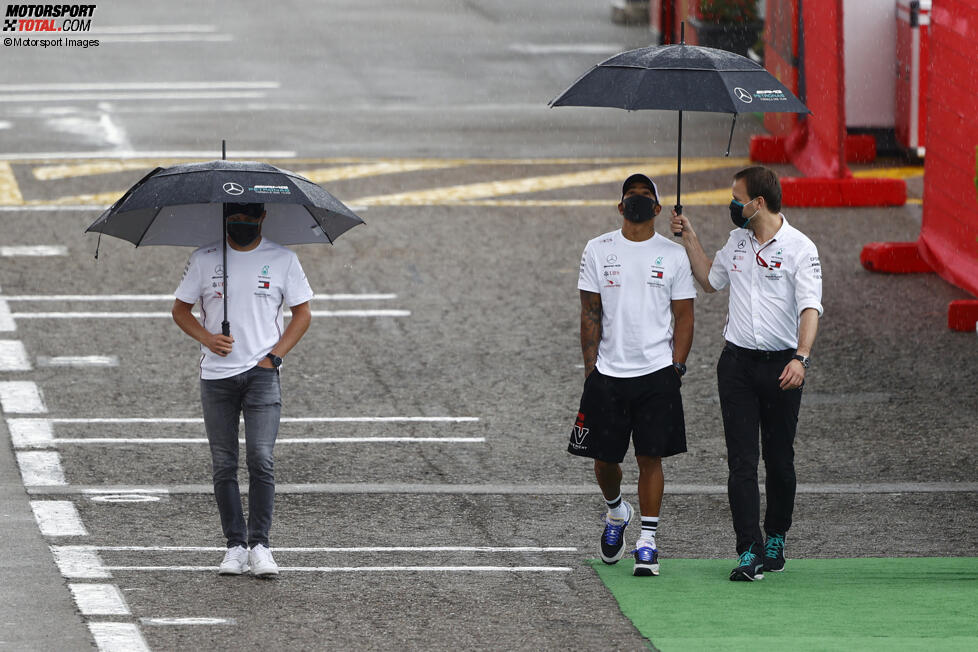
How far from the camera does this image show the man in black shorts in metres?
8.09

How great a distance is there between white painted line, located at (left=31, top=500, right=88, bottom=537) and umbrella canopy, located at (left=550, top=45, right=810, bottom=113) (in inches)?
132

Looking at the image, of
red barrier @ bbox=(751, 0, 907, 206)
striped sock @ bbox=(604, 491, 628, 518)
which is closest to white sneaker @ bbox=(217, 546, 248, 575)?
striped sock @ bbox=(604, 491, 628, 518)

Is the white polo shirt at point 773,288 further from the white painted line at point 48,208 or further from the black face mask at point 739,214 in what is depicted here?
the white painted line at point 48,208

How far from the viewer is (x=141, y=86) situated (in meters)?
25.9

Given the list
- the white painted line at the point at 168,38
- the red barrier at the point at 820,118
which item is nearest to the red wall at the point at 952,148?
the red barrier at the point at 820,118

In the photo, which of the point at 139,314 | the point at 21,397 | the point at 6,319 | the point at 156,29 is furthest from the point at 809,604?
the point at 156,29

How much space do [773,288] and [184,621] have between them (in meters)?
3.13

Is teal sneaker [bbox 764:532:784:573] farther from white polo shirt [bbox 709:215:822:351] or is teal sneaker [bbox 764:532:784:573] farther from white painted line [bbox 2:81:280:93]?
white painted line [bbox 2:81:280:93]

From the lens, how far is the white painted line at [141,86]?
83.6 ft

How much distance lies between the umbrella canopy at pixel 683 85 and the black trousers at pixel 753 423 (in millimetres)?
1202

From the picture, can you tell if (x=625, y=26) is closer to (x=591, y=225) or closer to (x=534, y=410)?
(x=591, y=225)

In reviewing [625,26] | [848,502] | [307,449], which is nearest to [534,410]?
[307,449]

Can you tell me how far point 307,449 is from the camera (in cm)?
1080

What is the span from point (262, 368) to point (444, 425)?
3455 mm
